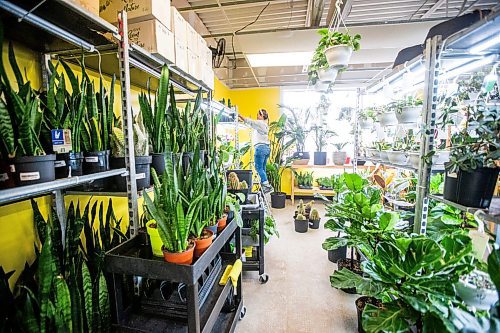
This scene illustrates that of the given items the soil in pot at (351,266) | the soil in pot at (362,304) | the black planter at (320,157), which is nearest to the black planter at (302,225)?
the soil in pot at (351,266)

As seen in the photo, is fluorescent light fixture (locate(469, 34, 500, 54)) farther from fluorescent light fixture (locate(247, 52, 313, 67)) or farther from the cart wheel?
fluorescent light fixture (locate(247, 52, 313, 67))

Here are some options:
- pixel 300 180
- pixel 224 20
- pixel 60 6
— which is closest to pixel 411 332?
pixel 60 6

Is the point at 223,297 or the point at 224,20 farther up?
the point at 224,20

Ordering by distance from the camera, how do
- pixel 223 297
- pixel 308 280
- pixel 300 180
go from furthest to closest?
pixel 300 180 < pixel 308 280 < pixel 223 297

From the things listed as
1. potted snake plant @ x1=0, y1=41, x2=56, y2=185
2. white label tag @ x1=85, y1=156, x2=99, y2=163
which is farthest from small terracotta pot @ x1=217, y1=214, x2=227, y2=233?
potted snake plant @ x1=0, y1=41, x2=56, y2=185

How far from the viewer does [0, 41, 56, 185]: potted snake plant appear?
819 millimetres

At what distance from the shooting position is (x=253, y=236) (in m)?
2.38

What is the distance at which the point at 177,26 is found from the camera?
1.71m

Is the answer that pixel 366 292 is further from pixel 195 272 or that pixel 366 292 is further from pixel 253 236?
pixel 253 236

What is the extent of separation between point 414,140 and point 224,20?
2.72 metres

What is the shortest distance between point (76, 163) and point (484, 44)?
7.29 ft

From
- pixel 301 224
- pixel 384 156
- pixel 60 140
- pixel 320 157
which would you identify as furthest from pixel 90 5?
pixel 320 157

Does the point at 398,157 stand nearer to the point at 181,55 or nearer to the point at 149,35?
the point at 181,55

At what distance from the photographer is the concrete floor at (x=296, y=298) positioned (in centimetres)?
175
